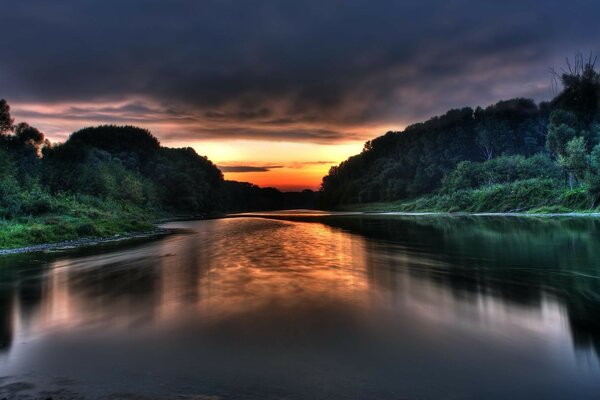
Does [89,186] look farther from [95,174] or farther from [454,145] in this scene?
[454,145]

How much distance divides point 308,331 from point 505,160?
114841 millimetres

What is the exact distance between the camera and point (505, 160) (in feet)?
355

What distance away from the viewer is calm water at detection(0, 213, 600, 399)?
7082mm

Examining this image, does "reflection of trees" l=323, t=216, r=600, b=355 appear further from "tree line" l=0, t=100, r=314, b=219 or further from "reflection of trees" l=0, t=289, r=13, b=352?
"tree line" l=0, t=100, r=314, b=219

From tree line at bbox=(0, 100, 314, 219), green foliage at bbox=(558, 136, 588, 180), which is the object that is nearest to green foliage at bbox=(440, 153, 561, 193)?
green foliage at bbox=(558, 136, 588, 180)

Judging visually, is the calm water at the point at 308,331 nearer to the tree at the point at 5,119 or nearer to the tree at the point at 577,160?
the tree at the point at 577,160

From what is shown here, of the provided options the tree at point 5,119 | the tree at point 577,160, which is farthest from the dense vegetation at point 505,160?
the tree at point 5,119

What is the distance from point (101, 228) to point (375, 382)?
41.0m

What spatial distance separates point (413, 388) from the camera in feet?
22.3

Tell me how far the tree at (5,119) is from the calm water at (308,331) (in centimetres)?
8539

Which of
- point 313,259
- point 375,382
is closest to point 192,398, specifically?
point 375,382

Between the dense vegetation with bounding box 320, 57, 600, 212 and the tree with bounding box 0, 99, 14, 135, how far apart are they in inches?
4192

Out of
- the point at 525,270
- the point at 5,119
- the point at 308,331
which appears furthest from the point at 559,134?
the point at 5,119

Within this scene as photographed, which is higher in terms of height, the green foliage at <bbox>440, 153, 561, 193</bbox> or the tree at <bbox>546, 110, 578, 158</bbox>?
the tree at <bbox>546, 110, 578, 158</bbox>
